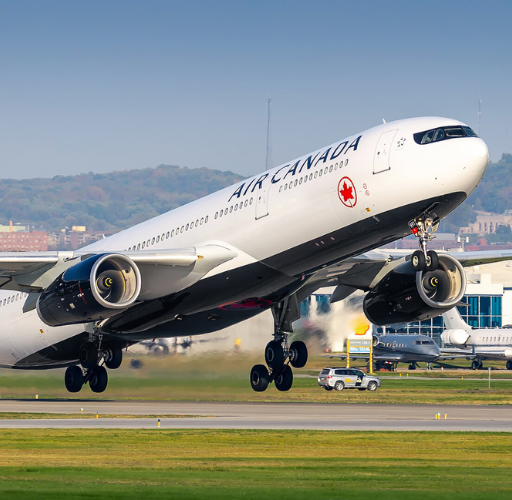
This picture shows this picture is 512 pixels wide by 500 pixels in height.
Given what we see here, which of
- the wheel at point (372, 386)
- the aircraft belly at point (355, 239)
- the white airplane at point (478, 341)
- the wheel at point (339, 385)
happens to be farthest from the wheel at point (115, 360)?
the white airplane at point (478, 341)

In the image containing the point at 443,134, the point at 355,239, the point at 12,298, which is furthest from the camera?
the point at 12,298

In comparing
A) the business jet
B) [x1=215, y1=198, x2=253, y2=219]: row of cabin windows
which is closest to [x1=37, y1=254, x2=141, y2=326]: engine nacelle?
[x1=215, y1=198, x2=253, y2=219]: row of cabin windows

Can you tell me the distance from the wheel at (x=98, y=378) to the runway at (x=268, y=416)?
5.68ft

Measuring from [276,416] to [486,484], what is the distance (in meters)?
25.3

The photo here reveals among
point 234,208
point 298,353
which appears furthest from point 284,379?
point 234,208

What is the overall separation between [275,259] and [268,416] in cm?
1958

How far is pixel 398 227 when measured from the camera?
3247 centimetres

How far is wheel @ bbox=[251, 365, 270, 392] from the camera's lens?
4506 cm

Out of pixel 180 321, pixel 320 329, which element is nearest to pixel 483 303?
pixel 320 329

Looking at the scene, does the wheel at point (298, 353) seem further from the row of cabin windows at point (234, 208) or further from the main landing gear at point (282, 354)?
the row of cabin windows at point (234, 208)

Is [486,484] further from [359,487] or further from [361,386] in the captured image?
[361,386]

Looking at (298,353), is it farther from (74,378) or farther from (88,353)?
(74,378)

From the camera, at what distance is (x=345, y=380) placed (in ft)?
276

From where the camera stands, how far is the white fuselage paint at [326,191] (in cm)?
3066
